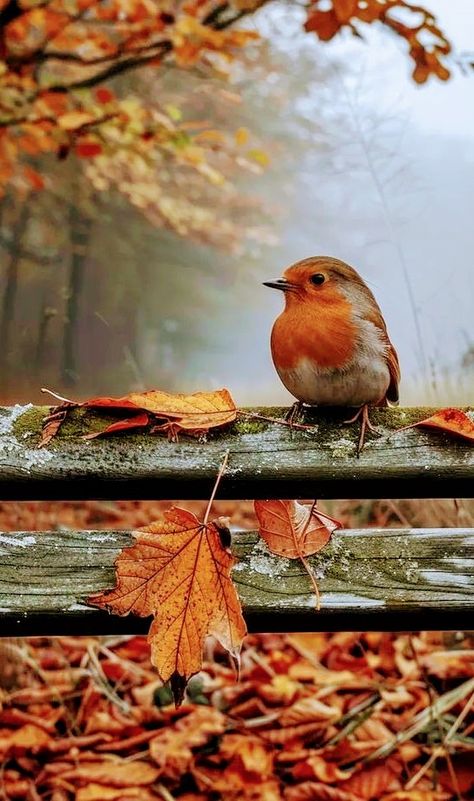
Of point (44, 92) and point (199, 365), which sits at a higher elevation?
point (44, 92)

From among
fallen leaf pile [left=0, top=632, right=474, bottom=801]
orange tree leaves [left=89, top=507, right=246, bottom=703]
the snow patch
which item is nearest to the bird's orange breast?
orange tree leaves [left=89, top=507, right=246, bottom=703]

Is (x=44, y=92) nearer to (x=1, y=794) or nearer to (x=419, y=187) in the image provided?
(x=419, y=187)

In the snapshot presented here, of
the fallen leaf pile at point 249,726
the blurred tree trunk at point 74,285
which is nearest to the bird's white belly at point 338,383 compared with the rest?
the fallen leaf pile at point 249,726

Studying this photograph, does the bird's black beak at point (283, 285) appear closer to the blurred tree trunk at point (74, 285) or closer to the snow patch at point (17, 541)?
the snow patch at point (17, 541)

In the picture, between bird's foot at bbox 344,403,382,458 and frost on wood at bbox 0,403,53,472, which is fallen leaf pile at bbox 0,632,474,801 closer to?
bird's foot at bbox 344,403,382,458

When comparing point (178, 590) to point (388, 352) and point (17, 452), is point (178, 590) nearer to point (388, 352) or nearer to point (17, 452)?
point (17, 452)

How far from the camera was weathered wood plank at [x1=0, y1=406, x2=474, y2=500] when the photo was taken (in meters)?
0.71

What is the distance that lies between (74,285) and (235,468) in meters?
2.83

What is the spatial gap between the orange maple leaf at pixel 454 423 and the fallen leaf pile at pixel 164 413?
0.21m

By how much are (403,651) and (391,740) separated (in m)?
0.35

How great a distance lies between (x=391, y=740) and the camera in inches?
50.0

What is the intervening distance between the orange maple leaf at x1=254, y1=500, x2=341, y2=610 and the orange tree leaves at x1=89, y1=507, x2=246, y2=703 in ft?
0.38

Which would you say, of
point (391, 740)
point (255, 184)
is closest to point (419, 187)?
point (255, 184)

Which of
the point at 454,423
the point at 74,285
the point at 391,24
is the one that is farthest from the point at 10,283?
the point at 454,423
